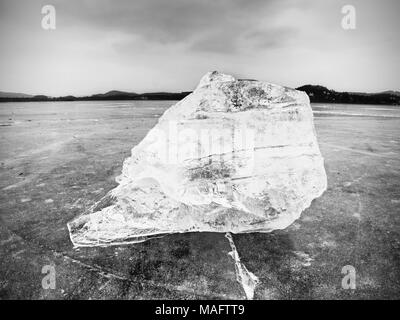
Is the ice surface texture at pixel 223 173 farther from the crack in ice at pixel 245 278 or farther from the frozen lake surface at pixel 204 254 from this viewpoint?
the crack in ice at pixel 245 278

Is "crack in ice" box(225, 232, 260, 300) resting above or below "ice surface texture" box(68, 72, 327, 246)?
below

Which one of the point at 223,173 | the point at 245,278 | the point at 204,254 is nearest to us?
the point at 245,278

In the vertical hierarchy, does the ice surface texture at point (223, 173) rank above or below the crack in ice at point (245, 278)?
above

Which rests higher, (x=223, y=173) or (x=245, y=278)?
(x=223, y=173)

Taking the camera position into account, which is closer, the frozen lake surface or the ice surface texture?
the frozen lake surface

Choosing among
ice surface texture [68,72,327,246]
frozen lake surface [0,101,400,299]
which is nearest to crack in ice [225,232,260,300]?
frozen lake surface [0,101,400,299]

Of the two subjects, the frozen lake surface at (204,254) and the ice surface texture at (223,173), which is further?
the ice surface texture at (223,173)

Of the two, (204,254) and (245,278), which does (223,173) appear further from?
(245,278)

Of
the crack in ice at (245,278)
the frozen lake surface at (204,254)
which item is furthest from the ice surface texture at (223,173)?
the crack in ice at (245,278)

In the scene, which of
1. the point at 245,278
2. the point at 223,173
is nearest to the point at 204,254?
the point at 245,278

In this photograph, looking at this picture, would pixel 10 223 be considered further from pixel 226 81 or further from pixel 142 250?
pixel 226 81

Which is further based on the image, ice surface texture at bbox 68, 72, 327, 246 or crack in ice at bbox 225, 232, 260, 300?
ice surface texture at bbox 68, 72, 327, 246

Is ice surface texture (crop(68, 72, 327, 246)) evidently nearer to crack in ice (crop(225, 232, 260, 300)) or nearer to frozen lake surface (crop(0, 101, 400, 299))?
frozen lake surface (crop(0, 101, 400, 299))

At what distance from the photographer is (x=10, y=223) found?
3.40 m
